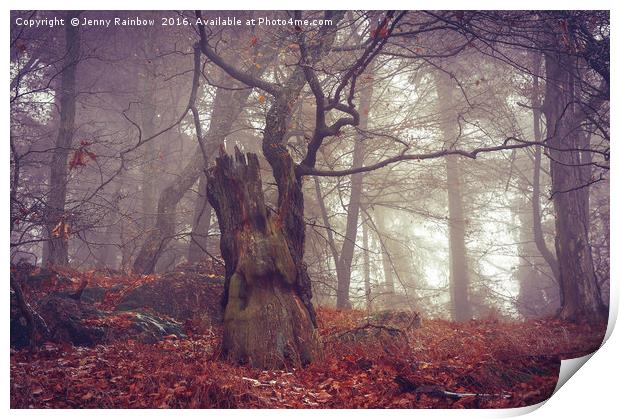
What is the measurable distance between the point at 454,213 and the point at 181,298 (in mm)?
7558

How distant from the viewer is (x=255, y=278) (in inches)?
231

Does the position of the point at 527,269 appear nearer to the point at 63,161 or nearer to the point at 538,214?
the point at 538,214

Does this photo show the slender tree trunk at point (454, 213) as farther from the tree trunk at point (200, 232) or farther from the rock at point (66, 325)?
the rock at point (66, 325)

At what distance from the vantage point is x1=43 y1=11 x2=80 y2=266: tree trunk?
7.04 m

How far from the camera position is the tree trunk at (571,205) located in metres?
8.34

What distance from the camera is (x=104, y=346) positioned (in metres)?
6.18

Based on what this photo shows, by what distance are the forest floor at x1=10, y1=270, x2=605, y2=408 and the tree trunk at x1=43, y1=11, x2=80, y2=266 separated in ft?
6.16

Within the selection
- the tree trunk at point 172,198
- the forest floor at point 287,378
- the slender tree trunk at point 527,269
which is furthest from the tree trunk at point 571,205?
the tree trunk at point 172,198

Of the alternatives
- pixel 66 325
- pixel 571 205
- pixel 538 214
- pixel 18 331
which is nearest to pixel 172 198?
pixel 66 325

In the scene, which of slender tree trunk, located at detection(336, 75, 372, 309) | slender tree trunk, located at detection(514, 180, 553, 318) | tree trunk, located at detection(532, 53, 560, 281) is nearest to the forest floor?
slender tree trunk, located at detection(336, 75, 372, 309)

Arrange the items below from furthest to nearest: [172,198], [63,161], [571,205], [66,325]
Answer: [172,198] → [571,205] → [63,161] → [66,325]

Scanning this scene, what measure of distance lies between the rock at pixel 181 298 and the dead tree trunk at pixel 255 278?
81.2 inches
